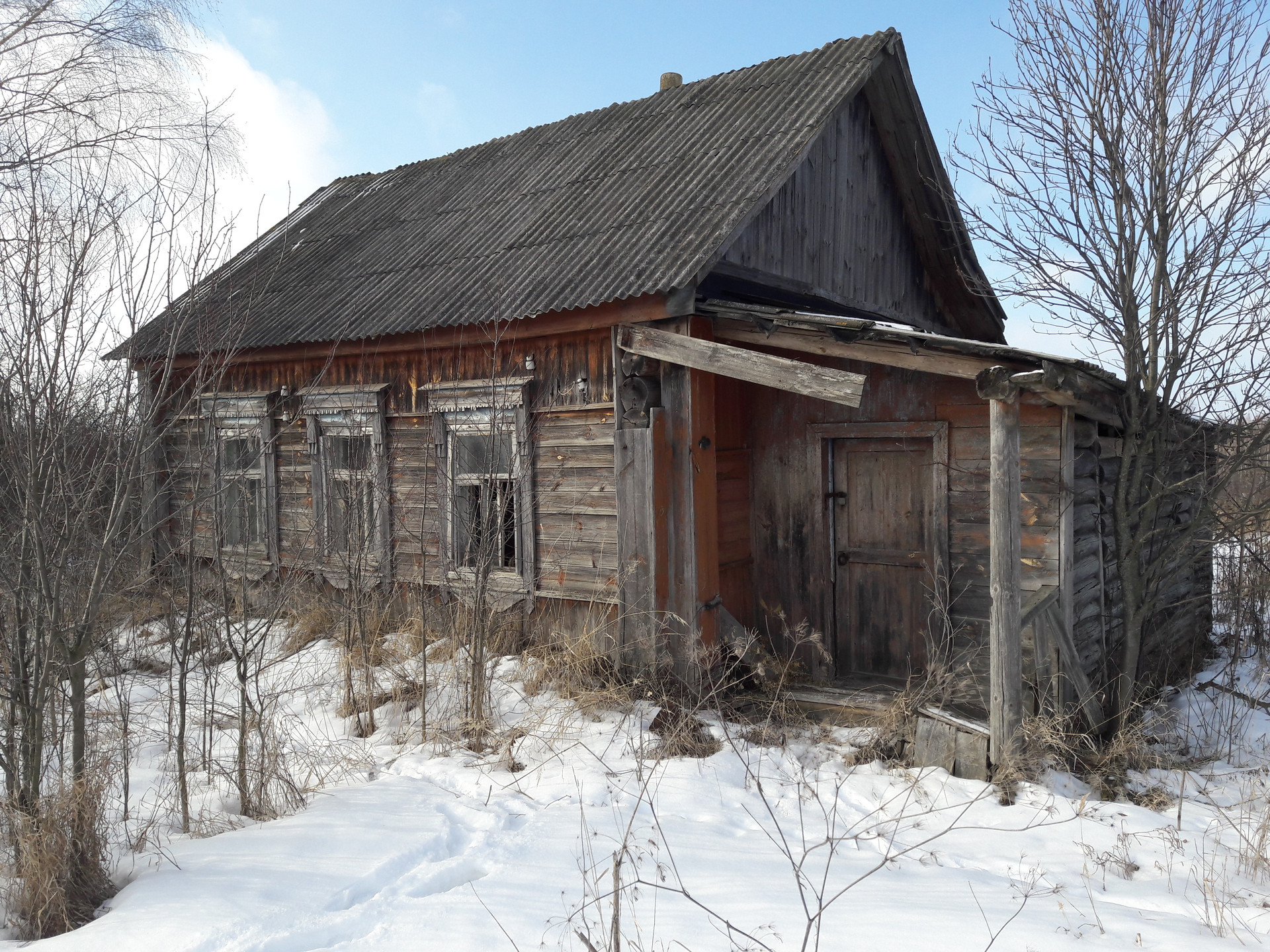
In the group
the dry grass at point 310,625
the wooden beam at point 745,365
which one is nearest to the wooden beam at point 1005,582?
the wooden beam at point 745,365

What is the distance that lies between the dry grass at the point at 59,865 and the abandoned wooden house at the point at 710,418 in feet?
4.28

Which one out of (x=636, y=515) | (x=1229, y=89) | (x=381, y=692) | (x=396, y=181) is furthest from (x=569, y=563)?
(x=396, y=181)

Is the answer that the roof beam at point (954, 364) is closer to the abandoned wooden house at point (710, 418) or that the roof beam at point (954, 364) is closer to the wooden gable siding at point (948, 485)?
the abandoned wooden house at point (710, 418)

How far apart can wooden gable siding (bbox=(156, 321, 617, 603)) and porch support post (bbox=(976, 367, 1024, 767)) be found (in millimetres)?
2873

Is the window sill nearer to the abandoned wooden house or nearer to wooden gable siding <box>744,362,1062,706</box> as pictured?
the abandoned wooden house

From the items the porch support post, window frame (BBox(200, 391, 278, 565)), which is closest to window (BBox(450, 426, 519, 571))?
window frame (BBox(200, 391, 278, 565))

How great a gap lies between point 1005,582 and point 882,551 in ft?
6.03

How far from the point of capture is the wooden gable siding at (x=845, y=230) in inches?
302

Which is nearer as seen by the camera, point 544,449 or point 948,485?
Result: point 948,485

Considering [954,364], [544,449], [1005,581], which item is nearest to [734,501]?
[544,449]

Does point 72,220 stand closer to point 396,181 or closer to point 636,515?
point 636,515

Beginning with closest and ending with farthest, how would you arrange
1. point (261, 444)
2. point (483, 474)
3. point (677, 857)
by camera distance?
point (677, 857) → point (483, 474) → point (261, 444)

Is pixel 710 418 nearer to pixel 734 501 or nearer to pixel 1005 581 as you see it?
pixel 734 501

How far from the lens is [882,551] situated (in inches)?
278
